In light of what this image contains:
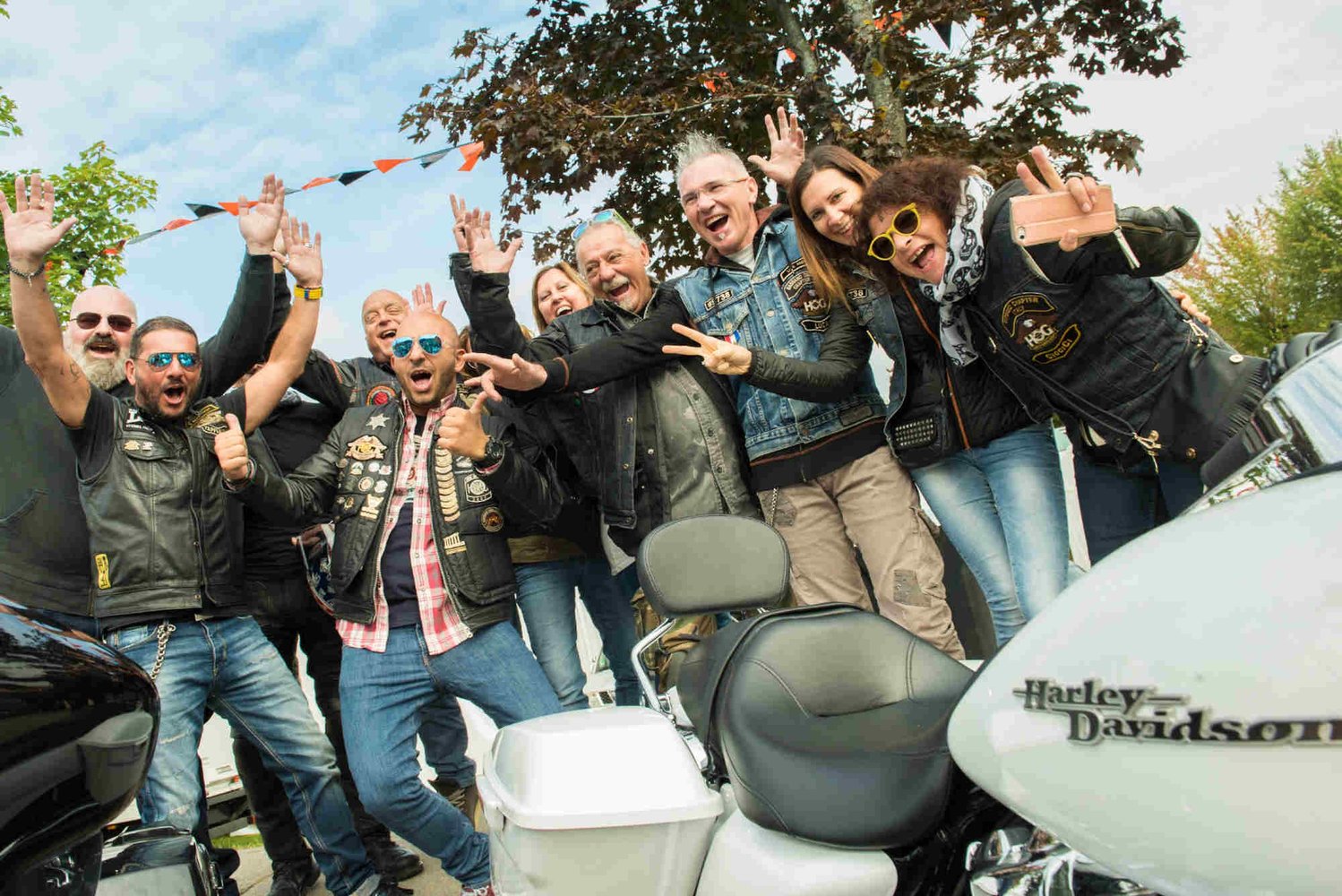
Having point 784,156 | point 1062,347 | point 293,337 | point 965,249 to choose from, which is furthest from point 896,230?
point 293,337

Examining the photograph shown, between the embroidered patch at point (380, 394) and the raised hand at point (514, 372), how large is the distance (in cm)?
75

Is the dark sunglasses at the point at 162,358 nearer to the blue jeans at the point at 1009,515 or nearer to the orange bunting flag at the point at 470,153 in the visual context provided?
the blue jeans at the point at 1009,515

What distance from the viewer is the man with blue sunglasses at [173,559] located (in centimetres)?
262

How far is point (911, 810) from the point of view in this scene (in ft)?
4.40

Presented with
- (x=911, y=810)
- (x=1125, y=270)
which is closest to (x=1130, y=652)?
(x=911, y=810)

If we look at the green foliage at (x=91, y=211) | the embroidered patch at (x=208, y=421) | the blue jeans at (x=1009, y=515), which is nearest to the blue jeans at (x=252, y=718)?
the embroidered patch at (x=208, y=421)

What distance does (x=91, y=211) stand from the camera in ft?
53.7

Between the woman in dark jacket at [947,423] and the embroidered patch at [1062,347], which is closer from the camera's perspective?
the embroidered patch at [1062,347]

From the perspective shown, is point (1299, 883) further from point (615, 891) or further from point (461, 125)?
point (461, 125)

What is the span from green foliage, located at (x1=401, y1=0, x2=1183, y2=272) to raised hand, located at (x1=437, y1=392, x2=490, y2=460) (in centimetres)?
395

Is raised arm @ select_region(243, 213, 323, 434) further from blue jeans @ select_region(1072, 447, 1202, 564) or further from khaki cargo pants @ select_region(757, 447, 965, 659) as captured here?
blue jeans @ select_region(1072, 447, 1202, 564)

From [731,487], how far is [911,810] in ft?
6.02

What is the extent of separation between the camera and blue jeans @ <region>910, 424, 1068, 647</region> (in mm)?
2676

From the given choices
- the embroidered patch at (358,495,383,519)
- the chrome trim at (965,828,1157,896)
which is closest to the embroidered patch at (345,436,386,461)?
the embroidered patch at (358,495,383,519)
